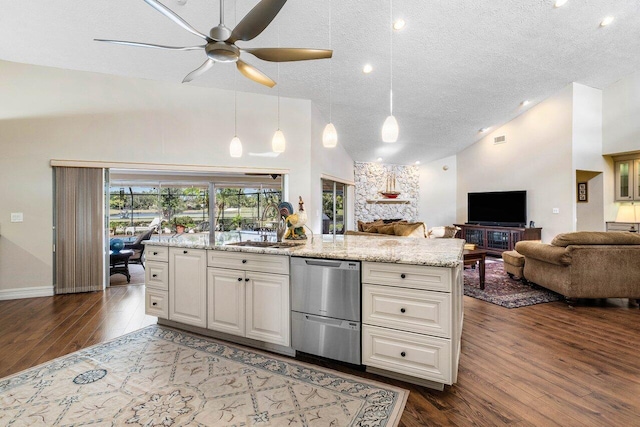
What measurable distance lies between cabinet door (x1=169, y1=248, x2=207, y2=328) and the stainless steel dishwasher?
3.12 ft

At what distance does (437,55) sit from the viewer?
14.9ft

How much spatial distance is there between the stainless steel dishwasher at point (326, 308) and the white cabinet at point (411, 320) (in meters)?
0.08

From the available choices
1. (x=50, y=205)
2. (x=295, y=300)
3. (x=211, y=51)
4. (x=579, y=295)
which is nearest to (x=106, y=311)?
(x=50, y=205)

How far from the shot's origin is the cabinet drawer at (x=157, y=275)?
3129 millimetres

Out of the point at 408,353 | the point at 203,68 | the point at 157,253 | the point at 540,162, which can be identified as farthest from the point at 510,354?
the point at 540,162

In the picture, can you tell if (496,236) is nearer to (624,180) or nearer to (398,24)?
(624,180)

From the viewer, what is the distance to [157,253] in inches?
125

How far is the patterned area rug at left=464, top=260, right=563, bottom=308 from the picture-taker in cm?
402

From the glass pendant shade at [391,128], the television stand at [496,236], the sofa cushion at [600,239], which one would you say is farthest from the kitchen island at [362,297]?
the television stand at [496,236]

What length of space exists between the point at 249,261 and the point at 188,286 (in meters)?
0.79

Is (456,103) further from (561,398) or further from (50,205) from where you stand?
(50,205)

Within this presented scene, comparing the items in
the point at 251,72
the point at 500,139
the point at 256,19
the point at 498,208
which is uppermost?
the point at 500,139

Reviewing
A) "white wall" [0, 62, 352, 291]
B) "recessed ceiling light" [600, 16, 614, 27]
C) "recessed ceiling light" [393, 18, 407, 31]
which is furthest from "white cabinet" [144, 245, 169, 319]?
"recessed ceiling light" [600, 16, 614, 27]

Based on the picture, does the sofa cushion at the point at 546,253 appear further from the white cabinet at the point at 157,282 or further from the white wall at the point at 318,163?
the white cabinet at the point at 157,282
